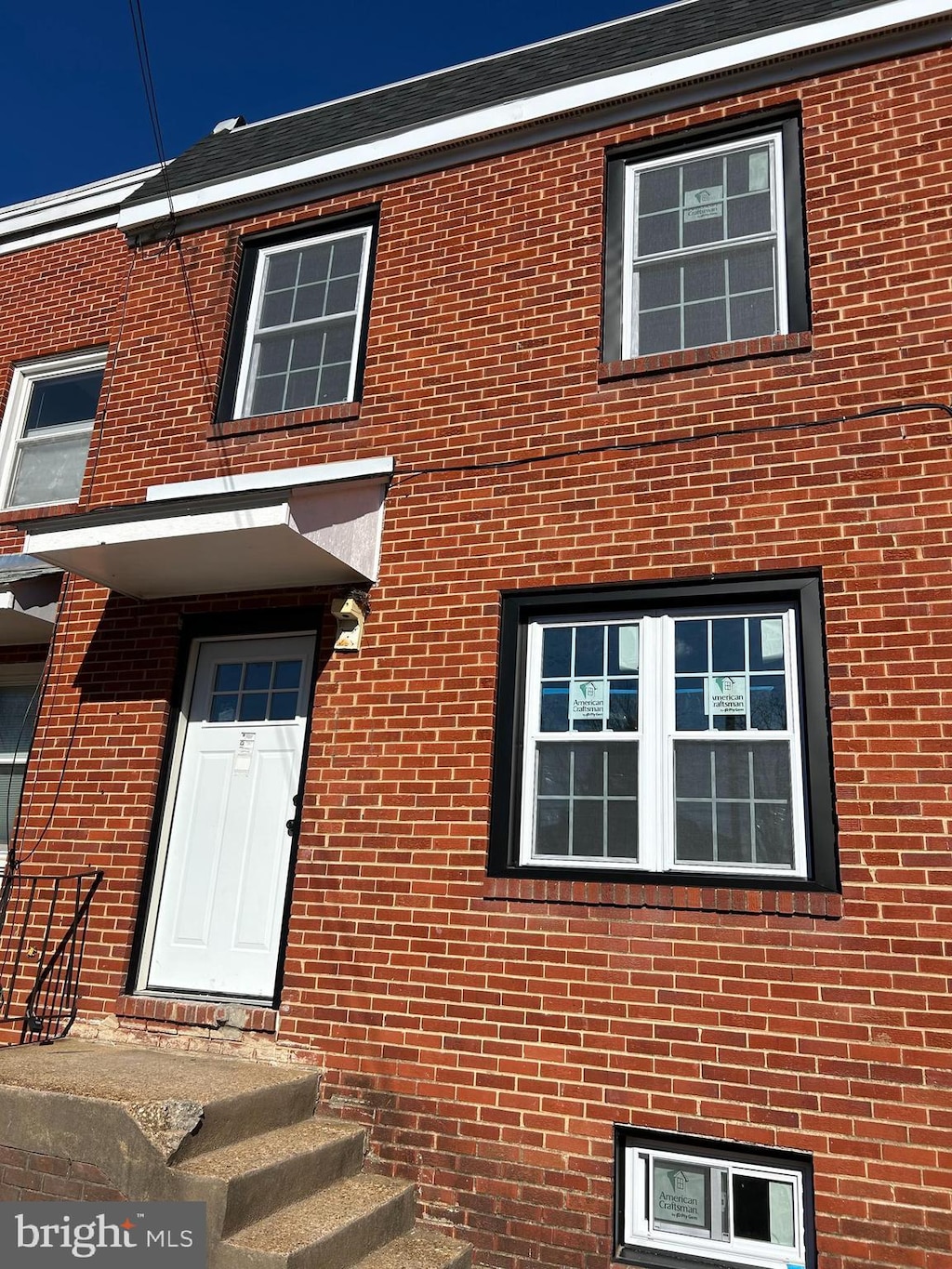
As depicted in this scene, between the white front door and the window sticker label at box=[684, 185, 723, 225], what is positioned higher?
the window sticker label at box=[684, 185, 723, 225]

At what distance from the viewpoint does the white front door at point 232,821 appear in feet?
19.2

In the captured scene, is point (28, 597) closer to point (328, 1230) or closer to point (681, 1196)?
point (328, 1230)

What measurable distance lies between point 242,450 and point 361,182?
7.27ft

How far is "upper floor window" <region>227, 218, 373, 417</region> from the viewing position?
6.98 meters

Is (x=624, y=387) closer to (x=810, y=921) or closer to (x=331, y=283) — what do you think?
(x=331, y=283)

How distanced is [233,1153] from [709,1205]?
7.09 feet

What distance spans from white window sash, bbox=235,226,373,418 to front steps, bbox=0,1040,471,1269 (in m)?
4.34

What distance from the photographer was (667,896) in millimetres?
4832

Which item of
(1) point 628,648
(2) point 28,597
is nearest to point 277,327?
(2) point 28,597

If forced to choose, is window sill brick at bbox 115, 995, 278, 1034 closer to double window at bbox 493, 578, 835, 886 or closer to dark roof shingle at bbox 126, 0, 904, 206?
double window at bbox 493, 578, 835, 886

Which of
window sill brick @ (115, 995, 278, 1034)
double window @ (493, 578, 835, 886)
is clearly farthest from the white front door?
double window @ (493, 578, 835, 886)

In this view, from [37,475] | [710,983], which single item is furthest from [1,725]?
[710,983]

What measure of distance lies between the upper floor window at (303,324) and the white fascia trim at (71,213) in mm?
1862

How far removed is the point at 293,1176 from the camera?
14.4ft
